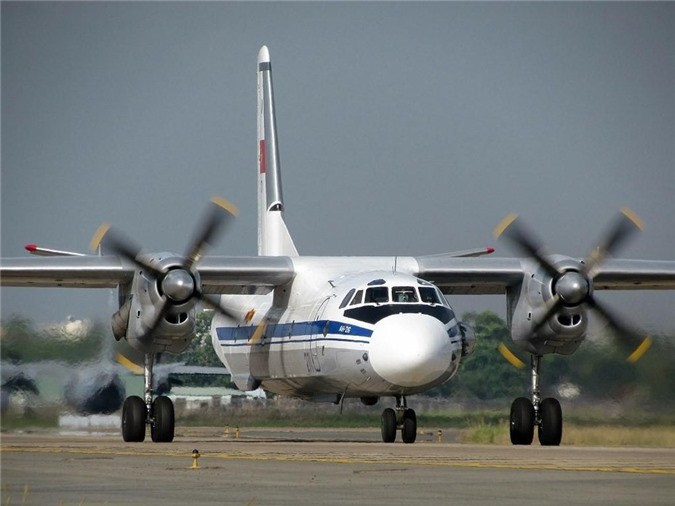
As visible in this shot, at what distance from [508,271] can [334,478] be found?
11770 millimetres

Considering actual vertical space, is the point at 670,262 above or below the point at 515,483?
above

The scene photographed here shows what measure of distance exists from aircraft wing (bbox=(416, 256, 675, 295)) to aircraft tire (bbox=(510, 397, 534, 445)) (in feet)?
7.67

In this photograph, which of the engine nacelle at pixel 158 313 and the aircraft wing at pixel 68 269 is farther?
the aircraft wing at pixel 68 269

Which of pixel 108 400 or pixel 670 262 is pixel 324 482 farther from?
pixel 108 400

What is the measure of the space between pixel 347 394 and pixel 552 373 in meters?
6.30

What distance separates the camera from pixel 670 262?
24438 mm

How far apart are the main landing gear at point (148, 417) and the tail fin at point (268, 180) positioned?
A: 5.29 metres

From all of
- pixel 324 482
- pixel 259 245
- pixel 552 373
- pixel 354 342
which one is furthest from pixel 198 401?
pixel 324 482

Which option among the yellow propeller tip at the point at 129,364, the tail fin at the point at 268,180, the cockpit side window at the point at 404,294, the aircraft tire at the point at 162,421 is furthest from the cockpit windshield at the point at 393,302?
the tail fin at the point at 268,180

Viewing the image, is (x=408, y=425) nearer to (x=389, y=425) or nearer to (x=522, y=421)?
(x=389, y=425)

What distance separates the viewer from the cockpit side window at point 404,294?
813 inches

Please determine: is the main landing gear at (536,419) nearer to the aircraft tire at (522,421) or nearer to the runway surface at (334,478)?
the aircraft tire at (522,421)

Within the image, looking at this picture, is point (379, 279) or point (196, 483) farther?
point (379, 279)

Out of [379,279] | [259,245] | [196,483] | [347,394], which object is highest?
[259,245]
